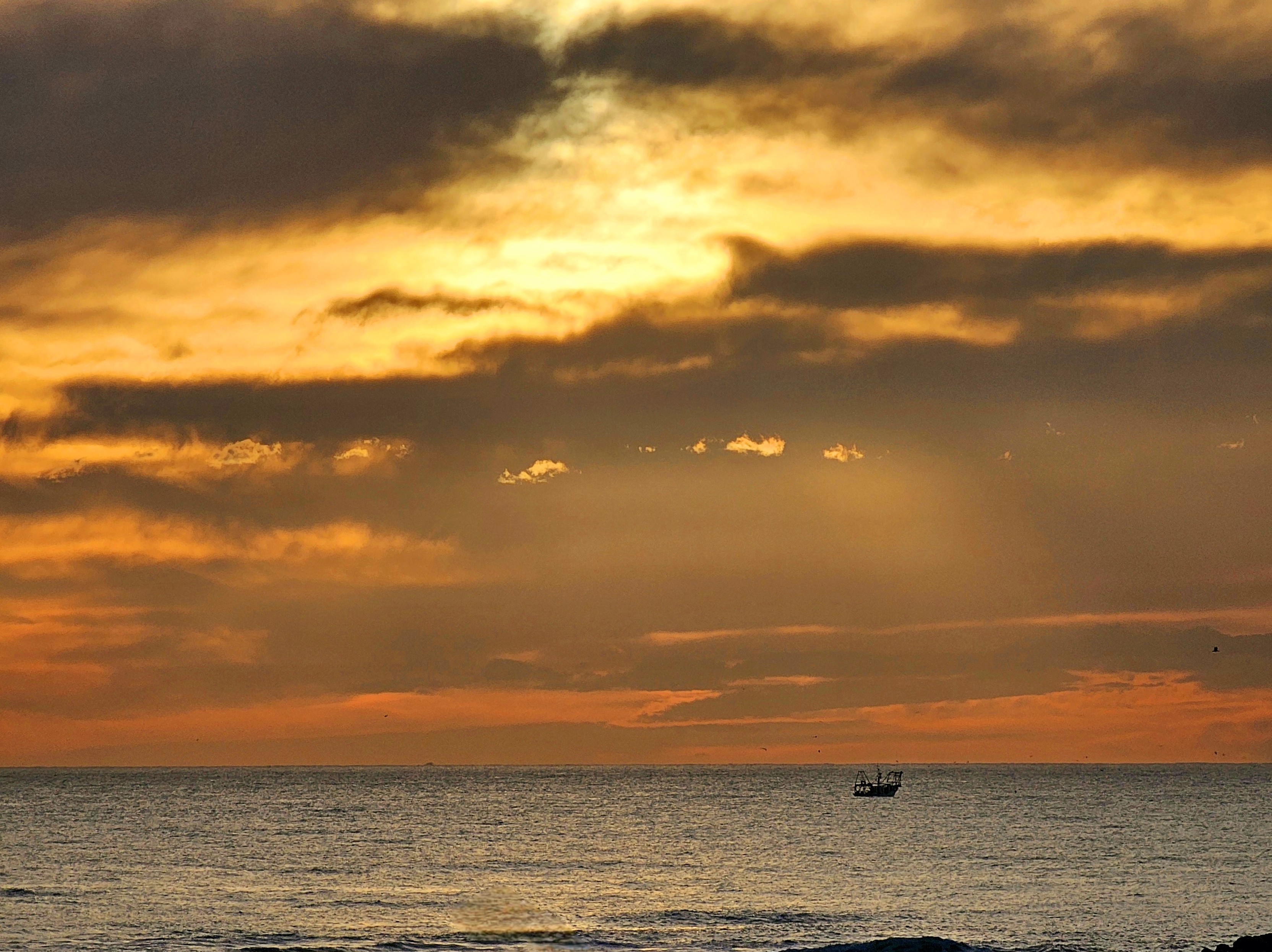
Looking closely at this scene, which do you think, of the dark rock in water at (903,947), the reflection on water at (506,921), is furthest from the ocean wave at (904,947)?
the reflection on water at (506,921)

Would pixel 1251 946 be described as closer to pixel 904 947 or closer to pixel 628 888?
pixel 904 947

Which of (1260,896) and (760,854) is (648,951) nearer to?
(1260,896)

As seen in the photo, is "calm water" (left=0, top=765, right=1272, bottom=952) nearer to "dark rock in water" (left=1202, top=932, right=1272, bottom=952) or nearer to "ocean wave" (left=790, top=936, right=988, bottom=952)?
"ocean wave" (left=790, top=936, right=988, bottom=952)

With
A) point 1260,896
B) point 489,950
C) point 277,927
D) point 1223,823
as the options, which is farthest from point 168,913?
point 1223,823

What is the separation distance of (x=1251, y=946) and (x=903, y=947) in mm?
15760

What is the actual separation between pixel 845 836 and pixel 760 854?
108 ft

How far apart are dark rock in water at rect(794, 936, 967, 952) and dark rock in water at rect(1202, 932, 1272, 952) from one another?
12.0 meters

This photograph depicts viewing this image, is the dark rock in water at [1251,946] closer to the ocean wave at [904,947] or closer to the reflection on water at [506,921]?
the ocean wave at [904,947]

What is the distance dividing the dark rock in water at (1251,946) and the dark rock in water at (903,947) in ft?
39.4

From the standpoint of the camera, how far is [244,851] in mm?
141125

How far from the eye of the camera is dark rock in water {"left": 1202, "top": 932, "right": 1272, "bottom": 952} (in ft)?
212

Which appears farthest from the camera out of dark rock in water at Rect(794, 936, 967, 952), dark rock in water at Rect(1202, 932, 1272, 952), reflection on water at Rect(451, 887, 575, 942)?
reflection on water at Rect(451, 887, 575, 942)

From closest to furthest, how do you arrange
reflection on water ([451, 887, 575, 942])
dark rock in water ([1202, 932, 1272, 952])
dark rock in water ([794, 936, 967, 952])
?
dark rock in water ([1202, 932, 1272, 952]) → dark rock in water ([794, 936, 967, 952]) → reflection on water ([451, 887, 575, 942])

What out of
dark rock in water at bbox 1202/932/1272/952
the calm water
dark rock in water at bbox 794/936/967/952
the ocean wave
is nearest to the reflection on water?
the calm water
